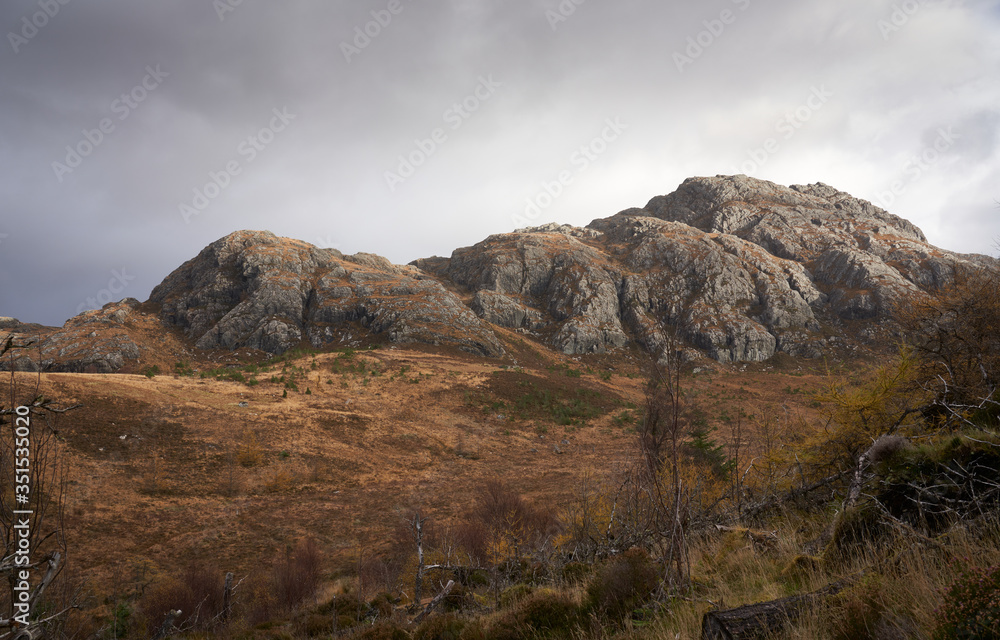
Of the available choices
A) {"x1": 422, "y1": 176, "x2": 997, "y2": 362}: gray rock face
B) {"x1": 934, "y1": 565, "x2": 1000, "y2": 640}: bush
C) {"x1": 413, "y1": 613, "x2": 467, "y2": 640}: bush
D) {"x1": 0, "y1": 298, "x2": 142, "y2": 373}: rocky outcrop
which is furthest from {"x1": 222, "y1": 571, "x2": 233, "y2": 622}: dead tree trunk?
{"x1": 422, "y1": 176, "x2": 997, "y2": 362}: gray rock face

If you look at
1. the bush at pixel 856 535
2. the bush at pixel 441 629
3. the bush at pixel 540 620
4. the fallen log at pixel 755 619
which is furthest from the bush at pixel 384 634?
the bush at pixel 856 535

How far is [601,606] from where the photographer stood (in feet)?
14.4

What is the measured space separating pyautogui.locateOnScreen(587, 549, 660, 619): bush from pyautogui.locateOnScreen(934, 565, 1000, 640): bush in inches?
113

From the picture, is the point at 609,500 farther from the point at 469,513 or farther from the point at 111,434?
the point at 111,434

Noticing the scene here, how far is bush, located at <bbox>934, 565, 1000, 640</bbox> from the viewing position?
1750 mm

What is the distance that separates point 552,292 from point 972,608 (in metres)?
77.3

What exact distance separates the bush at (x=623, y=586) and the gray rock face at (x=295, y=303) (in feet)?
165

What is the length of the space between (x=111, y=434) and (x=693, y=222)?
391 feet

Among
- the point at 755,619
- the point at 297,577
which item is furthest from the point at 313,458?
the point at 755,619

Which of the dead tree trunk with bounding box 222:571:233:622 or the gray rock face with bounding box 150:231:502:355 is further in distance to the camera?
the gray rock face with bounding box 150:231:502:355


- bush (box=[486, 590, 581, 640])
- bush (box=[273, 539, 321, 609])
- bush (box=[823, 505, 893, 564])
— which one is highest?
bush (box=[823, 505, 893, 564])

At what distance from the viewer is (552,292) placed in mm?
78375

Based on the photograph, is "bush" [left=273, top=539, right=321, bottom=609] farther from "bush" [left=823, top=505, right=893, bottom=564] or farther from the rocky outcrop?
the rocky outcrop

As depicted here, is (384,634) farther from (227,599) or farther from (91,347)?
(91,347)
